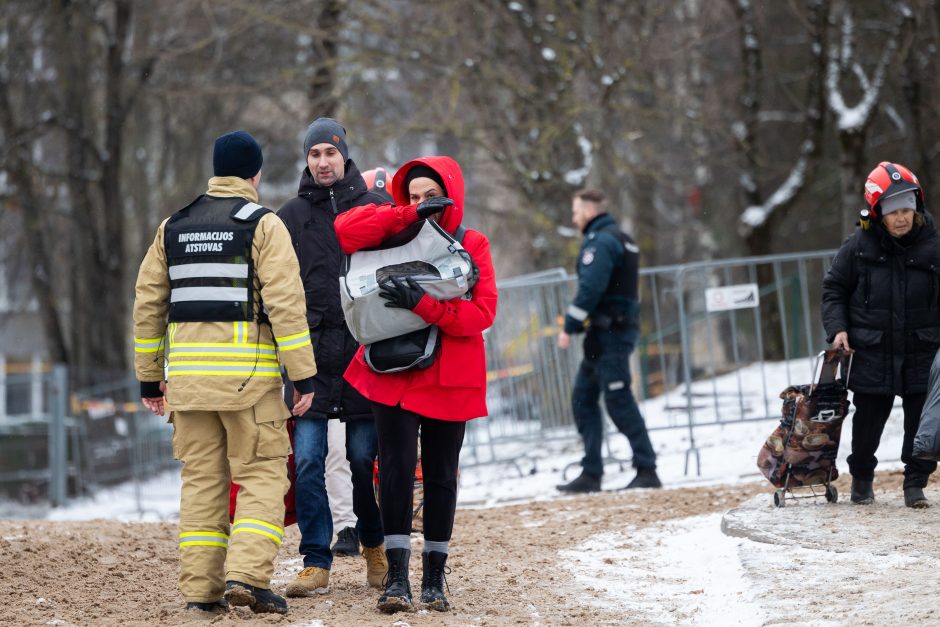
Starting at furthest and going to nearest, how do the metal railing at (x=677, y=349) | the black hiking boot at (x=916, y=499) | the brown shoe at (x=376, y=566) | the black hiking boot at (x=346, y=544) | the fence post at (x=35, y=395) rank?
the fence post at (x=35, y=395), the metal railing at (x=677, y=349), the black hiking boot at (x=916, y=499), the black hiking boot at (x=346, y=544), the brown shoe at (x=376, y=566)

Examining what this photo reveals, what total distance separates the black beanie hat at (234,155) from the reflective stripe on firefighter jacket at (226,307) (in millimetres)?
164

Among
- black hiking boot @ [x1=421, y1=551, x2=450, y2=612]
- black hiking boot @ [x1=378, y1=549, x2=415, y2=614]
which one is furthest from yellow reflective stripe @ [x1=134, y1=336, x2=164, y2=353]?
black hiking boot @ [x1=421, y1=551, x2=450, y2=612]

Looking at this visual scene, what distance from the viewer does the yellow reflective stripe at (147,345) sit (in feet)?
18.7

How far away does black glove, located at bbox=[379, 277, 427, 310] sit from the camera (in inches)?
211

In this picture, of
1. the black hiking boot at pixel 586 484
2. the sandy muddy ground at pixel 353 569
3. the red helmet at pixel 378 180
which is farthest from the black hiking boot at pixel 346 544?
the black hiking boot at pixel 586 484

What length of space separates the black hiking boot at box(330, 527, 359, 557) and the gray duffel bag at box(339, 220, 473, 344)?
80.7 inches

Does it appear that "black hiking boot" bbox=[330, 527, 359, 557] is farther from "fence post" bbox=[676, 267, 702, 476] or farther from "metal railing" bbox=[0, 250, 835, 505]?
"metal railing" bbox=[0, 250, 835, 505]

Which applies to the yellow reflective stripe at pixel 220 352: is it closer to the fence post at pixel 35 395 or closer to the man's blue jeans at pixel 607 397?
the man's blue jeans at pixel 607 397

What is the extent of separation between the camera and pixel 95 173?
22.5m

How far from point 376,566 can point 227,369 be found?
125 centimetres

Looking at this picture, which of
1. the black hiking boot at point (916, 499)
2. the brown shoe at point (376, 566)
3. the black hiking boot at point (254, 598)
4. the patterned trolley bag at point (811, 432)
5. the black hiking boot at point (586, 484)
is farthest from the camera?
the black hiking boot at point (586, 484)

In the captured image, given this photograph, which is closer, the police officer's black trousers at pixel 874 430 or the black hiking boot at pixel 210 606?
the black hiking boot at pixel 210 606

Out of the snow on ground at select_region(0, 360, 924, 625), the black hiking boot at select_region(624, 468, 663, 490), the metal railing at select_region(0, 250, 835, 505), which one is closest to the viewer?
the snow on ground at select_region(0, 360, 924, 625)

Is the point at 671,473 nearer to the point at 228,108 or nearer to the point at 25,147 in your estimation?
the point at 25,147
